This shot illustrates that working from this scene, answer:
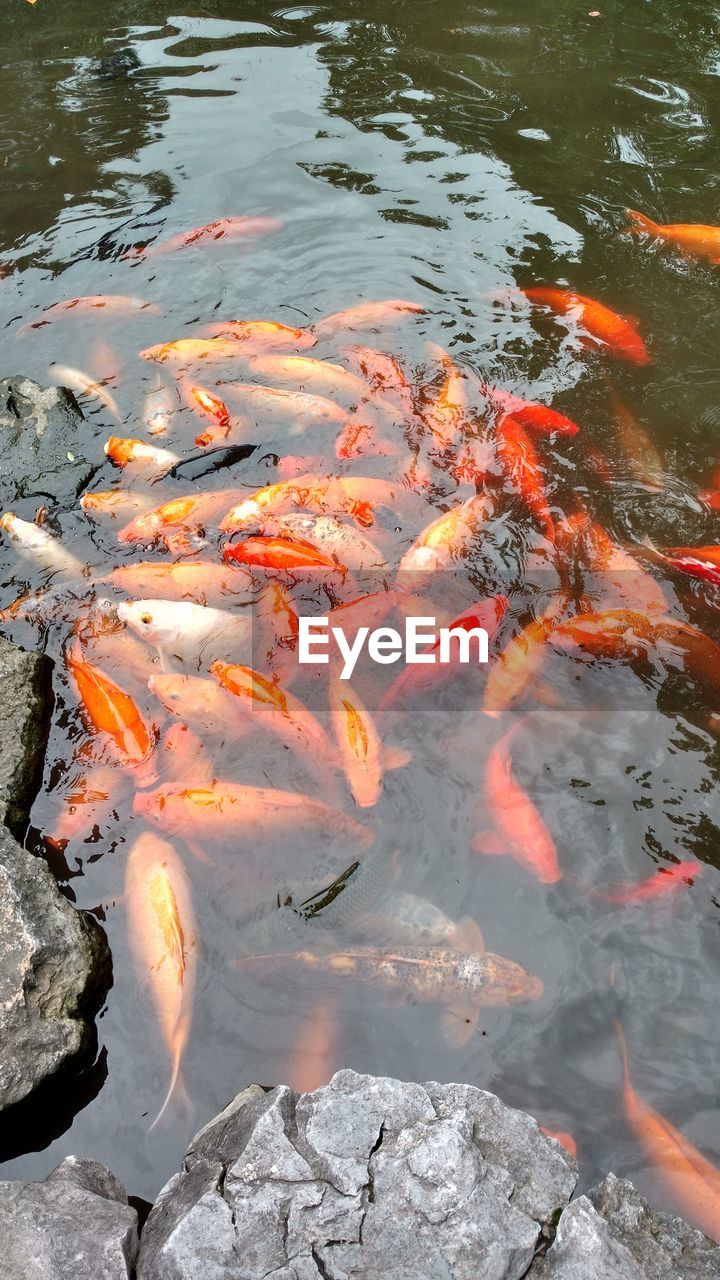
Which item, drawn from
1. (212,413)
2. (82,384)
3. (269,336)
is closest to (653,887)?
(212,413)

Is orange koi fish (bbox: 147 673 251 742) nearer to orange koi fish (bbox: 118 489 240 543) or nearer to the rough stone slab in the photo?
the rough stone slab

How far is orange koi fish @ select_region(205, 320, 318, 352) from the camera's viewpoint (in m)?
7.00

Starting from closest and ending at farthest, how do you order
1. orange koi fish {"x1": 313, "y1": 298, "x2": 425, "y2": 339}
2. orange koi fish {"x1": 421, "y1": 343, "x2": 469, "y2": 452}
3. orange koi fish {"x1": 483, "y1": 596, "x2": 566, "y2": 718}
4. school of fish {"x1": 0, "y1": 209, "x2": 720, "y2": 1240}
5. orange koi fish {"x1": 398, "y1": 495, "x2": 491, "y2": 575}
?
school of fish {"x1": 0, "y1": 209, "x2": 720, "y2": 1240}, orange koi fish {"x1": 483, "y1": 596, "x2": 566, "y2": 718}, orange koi fish {"x1": 398, "y1": 495, "x2": 491, "y2": 575}, orange koi fish {"x1": 421, "y1": 343, "x2": 469, "y2": 452}, orange koi fish {"x1": 313, "y1": 298, "x2": 425, "y2": 339}

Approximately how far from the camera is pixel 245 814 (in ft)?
14.6

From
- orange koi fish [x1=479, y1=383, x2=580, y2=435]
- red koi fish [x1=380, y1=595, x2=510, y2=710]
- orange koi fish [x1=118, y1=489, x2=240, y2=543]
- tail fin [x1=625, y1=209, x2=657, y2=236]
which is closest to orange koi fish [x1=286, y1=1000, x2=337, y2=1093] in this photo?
red koi fish [x1=380, y1=595, x2=510, y2=710]

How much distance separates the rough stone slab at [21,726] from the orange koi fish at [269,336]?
321 centimetres

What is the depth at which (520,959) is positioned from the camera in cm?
405

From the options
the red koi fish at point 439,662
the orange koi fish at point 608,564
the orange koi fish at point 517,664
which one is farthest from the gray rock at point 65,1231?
the orange koi fish at point 608,564

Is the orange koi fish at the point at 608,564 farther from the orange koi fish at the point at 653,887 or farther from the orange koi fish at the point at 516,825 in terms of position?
the orange koi fish at the point at 653,887

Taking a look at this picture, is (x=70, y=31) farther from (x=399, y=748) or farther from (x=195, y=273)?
(x=399, y=748)

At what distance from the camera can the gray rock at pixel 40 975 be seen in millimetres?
3516

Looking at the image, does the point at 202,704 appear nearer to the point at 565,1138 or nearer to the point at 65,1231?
the point at 65,1231

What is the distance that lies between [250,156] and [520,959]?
8.19 meters

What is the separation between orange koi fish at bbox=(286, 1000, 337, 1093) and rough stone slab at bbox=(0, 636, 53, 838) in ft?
5.43
